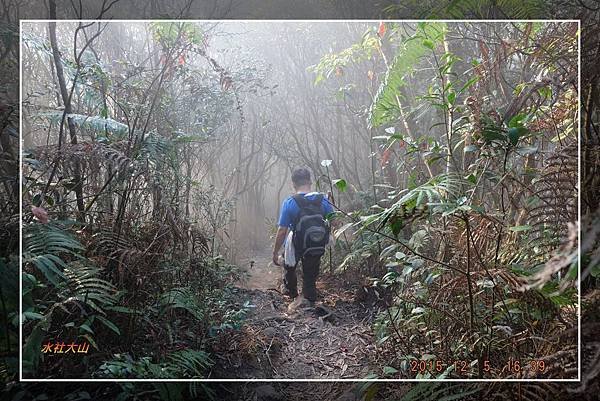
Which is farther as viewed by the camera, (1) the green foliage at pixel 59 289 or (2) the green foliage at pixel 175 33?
(2) the green foliage at pixel 175 33

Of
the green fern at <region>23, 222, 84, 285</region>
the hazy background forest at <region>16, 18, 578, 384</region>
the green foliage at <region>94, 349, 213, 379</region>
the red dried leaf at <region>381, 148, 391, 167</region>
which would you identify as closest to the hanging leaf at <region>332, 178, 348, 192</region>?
the hazy background forest at <region>16, 18, 578, 384</region>

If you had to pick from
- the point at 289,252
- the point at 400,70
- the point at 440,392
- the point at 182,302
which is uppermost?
the point at 400,70

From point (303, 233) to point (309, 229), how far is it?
22mm

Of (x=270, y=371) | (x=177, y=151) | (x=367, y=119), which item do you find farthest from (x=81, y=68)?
(x=270, y=371)

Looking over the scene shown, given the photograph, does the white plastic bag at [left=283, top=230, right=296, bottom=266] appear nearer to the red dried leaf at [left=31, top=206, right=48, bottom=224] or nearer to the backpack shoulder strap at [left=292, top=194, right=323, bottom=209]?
the backpack shoulder strap at [left=292, top=194, right=323, bottom=209]

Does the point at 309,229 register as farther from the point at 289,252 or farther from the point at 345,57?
the point at 345,57

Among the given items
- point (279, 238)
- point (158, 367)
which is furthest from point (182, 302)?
point (279, 238)

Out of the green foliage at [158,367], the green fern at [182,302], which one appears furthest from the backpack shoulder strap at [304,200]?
the green foliage at [158,367]

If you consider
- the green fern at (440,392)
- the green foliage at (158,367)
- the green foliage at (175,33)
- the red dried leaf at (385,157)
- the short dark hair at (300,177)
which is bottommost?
the green fern at (440,392)

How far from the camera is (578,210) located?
134 cm

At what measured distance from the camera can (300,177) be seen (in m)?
1.39

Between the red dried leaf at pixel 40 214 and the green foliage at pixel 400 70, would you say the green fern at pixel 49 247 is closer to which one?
the red dried leaf at pixel 40 214

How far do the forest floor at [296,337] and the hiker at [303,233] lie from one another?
32mm

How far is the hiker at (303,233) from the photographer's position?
1388 mm
